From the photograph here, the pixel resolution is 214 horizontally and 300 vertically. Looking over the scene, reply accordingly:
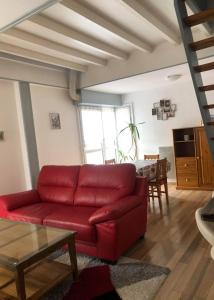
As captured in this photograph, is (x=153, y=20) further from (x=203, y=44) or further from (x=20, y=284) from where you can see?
(x=20, y=284)

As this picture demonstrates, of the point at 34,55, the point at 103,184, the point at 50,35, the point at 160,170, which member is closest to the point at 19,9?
the point at 50,35

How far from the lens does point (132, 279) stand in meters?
2.25

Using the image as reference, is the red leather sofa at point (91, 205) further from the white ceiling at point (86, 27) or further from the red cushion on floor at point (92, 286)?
the white ceiling at point (86, 27)

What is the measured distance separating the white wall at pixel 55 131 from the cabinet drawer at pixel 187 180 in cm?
217

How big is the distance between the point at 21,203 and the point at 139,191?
1.58 meters

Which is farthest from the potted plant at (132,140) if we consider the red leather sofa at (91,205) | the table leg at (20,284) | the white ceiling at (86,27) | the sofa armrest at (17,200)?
the table leg at (20,284)

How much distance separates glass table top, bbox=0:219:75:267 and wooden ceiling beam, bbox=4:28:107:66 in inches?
82.7

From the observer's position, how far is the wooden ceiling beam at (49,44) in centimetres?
288

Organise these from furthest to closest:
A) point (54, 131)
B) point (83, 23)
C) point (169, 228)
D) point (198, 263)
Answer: point (54, 131), point (169, 228), point (83, 23), point (198, 263)

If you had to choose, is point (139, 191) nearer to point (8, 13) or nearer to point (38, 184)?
point (38, 184)

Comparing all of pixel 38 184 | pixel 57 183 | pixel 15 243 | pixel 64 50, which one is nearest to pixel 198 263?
pixel 15 243

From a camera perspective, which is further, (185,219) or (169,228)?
(185,219)

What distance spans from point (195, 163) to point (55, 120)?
294 centimetres

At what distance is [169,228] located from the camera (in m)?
3.33
